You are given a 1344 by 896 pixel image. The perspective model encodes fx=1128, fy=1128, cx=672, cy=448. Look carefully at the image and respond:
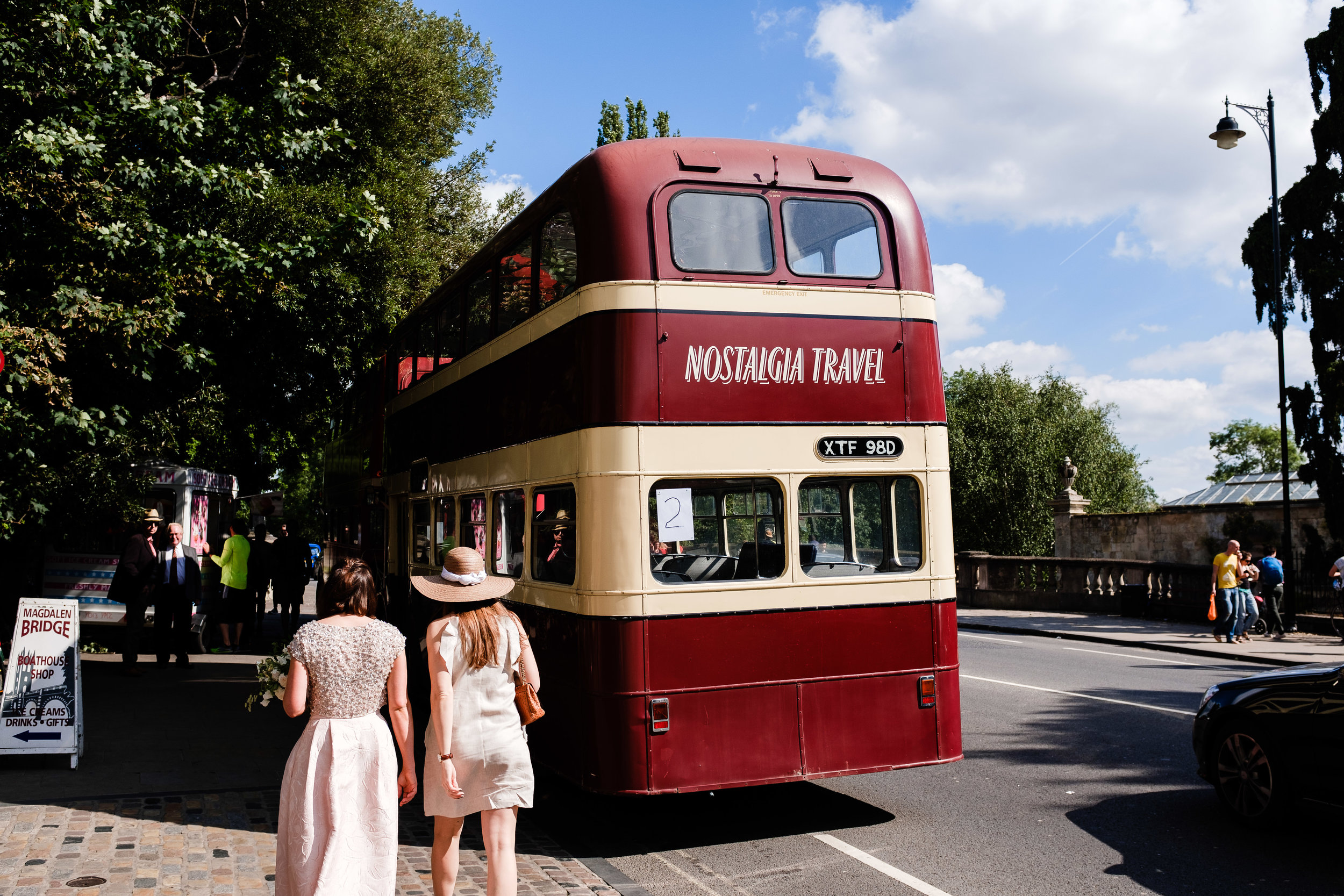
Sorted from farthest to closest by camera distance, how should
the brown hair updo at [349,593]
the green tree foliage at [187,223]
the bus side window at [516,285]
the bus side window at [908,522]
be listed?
the green tree foliage at [187,223] < the bus side window at [516,285] < the bus side window at [908,522] < the brown hair updo at [349,593]

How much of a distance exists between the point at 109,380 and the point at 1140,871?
10.3 m

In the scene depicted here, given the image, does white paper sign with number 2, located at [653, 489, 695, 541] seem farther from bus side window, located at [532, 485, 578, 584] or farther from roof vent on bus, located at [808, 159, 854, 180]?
roof vent on bus, located at [808, 159, 854, 180]

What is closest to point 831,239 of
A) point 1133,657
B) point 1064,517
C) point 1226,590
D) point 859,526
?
point 859,526

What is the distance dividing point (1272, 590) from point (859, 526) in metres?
17.0

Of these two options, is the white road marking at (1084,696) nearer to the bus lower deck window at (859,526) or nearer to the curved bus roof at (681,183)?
the bus lower deck window at (859,526)

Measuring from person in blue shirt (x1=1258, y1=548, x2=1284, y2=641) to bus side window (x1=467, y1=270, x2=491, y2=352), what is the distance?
16.9m

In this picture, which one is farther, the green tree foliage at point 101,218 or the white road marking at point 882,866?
the green tree foliage at point 101,218

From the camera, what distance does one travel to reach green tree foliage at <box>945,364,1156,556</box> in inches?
1725

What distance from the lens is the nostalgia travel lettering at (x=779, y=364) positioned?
6820 millimetres

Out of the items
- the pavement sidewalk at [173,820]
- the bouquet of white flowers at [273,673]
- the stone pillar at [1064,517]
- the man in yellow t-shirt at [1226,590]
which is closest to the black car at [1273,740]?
the pavement sidewalk at [173,820]

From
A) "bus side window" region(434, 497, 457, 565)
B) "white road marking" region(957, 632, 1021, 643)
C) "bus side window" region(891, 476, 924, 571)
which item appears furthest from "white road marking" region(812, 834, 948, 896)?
"white road marking" region(957, 632, 1021, 643)

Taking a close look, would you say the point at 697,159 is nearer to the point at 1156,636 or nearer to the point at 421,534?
the point at 421,534

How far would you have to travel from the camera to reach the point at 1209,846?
6578mm

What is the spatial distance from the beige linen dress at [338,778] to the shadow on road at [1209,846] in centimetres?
393
